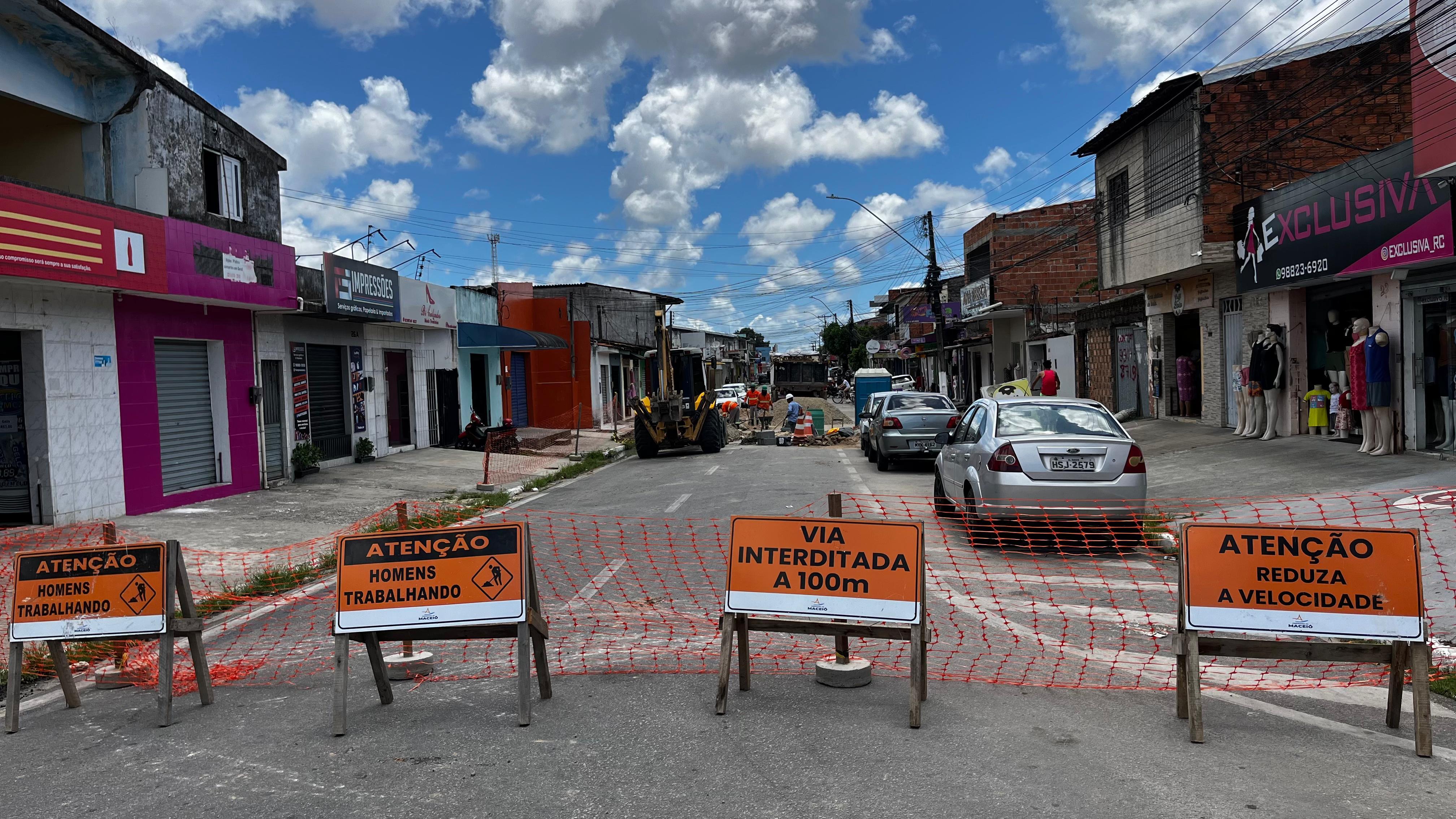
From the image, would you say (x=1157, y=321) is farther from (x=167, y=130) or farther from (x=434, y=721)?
(x=434, y=721)

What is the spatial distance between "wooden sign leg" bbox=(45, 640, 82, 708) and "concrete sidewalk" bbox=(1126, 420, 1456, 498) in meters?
11.7

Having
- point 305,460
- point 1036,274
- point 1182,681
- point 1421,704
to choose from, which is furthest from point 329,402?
point 1036,274

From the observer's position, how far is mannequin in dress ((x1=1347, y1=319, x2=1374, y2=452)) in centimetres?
1405

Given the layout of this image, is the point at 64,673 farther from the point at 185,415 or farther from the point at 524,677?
the point at 185,415

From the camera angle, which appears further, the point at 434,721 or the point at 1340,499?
the point at 1340,499

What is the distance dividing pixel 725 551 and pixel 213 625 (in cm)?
467

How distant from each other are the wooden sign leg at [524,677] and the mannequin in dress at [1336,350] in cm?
1456

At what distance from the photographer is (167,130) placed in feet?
50.4

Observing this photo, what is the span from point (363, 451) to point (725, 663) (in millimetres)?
17532

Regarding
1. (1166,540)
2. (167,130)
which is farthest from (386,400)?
(1166,540)

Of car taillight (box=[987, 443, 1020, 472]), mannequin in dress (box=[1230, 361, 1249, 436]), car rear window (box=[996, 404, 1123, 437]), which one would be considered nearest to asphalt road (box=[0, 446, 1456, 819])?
car taillight (box=[987, 443, 1020, 472])

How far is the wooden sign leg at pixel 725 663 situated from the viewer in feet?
16.7

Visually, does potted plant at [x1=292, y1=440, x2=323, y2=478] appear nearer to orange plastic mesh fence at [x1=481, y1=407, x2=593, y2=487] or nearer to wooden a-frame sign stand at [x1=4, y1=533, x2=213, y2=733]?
orange plastic mesh fence at [x1=481, y1=407, x2=593, y2=487]

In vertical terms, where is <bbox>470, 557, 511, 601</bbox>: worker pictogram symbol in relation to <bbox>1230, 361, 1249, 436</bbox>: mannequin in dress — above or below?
below
